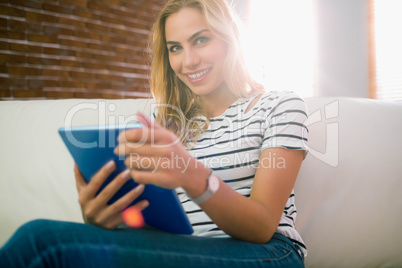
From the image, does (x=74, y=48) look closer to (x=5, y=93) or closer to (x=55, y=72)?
(x=55, y=72)

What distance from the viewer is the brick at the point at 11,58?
8.59 feet

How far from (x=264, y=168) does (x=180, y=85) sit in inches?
24.6

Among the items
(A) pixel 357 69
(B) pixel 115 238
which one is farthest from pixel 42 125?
(A) pixel 357 69

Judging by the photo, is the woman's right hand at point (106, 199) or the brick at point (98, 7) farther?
the brick at point (98, 7)

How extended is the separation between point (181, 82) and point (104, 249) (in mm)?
838

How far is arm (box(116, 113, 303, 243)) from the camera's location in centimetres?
55

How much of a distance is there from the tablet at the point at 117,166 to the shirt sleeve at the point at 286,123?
1.06 feet

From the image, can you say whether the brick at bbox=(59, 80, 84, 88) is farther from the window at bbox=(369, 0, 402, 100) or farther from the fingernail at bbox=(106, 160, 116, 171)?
the window at bbox=(369, 0, 402, 100)

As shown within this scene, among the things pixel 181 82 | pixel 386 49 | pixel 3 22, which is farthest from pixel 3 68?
pixel 386 49

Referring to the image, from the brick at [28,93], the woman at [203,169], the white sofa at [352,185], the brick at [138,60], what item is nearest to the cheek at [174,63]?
the woman at [203,169]

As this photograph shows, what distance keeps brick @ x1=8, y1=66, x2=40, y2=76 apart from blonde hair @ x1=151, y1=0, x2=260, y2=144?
6.29 feet

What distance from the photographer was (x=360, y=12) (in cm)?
391

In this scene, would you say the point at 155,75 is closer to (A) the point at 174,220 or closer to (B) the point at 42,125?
(B) the point at 42,125

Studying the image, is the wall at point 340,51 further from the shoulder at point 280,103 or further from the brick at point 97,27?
the shoulder at point 280,103
